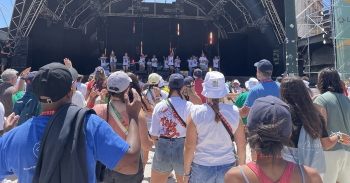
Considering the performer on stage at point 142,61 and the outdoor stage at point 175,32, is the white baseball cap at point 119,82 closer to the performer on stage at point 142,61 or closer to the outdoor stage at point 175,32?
the outdoor stage at point 175,32

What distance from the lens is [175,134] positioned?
10.1 feet

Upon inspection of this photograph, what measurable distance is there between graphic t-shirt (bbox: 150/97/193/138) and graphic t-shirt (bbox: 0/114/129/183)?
5.44ft

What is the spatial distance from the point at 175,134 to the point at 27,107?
5.01 feet

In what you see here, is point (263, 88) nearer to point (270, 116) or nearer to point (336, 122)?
point (336, 122)

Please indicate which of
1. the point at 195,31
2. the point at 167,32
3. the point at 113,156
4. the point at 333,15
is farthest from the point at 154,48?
the point at 113,156

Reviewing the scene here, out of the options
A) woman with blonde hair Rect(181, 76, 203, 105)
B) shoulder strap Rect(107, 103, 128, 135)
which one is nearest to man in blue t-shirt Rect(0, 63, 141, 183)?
shoulder strap Rect(107, 103, 128, 135)

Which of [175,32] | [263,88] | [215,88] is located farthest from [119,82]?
[175,32]

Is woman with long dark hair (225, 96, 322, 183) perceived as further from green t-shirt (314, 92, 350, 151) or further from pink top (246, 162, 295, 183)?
green t-shirt (314, 92, 350, 151)

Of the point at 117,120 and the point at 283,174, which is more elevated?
the point at 117,120

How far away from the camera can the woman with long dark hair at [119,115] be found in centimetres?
229

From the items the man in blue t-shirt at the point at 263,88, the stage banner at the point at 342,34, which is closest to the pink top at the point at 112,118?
the man in blue t-shirt at the point at 263,88

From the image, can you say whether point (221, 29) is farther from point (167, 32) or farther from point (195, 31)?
point (167, 32)

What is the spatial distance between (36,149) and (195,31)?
20.0 meters

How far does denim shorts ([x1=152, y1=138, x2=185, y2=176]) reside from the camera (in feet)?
9.91
